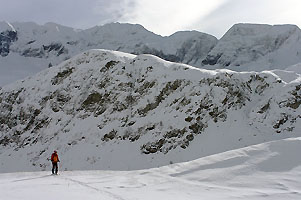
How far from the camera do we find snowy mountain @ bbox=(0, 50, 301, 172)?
82.8 feet

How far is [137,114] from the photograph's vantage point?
Result: 29.1m

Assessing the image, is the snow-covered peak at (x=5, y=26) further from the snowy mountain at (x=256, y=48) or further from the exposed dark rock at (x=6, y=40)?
the snowy mountain at (x=256, y=48)

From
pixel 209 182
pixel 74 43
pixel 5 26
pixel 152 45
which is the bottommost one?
pixel 209 182

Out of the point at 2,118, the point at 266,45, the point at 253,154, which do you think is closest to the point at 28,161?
the point at 2,118

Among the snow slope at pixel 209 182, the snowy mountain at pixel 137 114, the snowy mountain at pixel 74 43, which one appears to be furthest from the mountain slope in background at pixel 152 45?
the snow slope at pixel 209 182

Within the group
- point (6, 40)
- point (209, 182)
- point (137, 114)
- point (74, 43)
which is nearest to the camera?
point (209, 182)

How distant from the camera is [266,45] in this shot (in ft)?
315

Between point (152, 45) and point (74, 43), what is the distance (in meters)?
35.0

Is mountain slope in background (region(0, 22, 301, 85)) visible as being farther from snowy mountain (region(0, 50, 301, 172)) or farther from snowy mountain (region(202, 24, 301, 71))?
snowy mountain (region(0, 50, 301, 172))

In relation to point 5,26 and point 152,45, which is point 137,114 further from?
point 5,26

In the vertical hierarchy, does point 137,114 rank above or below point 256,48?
below

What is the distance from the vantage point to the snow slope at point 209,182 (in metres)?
9.00

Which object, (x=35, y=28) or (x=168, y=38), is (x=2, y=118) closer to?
(x=168, y=38)

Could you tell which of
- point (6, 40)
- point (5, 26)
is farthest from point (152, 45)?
point (5, 26)
